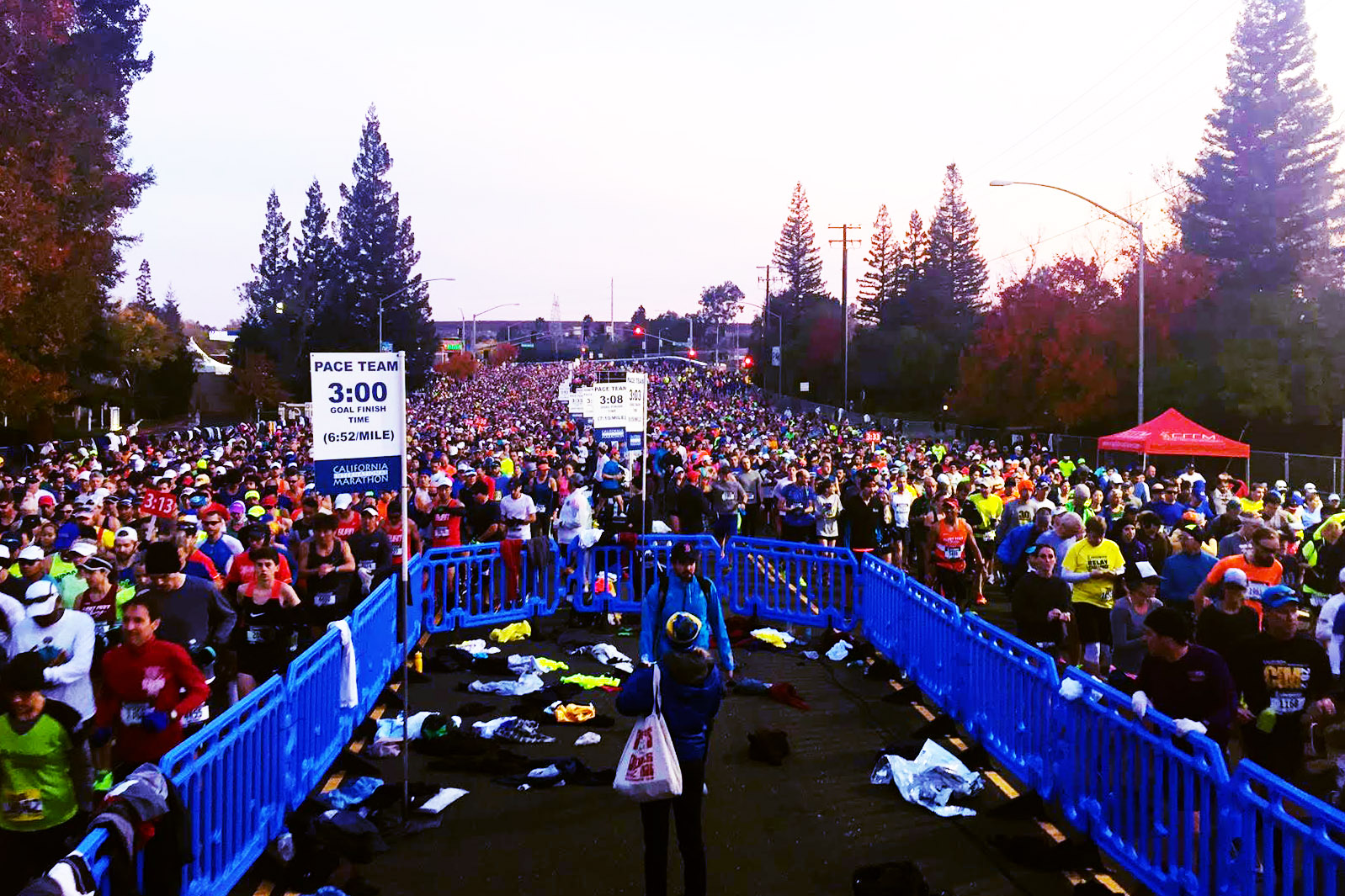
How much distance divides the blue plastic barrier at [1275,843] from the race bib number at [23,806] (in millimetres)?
5712

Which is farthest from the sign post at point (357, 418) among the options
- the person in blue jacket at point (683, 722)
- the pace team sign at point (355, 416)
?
the person in blue jacket at point (683, 722)

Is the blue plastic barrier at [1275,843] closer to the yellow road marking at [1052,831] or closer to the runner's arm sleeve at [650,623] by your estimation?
the yellow road marking at [1052,831]

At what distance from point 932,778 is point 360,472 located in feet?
15.5

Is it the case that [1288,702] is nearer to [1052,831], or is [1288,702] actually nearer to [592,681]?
[1052,831]

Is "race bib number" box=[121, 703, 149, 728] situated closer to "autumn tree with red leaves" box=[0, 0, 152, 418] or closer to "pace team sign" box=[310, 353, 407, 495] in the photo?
"pace team sign" box=[310, 353, 407, 495]

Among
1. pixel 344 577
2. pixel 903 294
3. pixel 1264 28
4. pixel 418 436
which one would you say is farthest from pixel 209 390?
pixel 344 577

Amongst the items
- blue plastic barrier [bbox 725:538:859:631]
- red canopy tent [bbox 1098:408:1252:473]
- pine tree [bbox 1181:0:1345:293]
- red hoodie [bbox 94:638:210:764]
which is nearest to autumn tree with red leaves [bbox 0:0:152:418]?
blue plastic barrier [bbox 725:538:859:631]

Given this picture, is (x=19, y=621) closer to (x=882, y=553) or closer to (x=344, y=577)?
(x=344, y=577)

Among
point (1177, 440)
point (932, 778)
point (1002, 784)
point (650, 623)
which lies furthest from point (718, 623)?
point (1177, 440)

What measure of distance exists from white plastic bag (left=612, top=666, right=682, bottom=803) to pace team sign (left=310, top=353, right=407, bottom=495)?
3266mm

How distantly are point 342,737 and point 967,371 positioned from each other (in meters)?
39.3

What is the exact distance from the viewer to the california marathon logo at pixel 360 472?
319 inches

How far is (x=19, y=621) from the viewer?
707 centimetres

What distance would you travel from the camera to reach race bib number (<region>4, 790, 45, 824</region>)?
17.5ft
